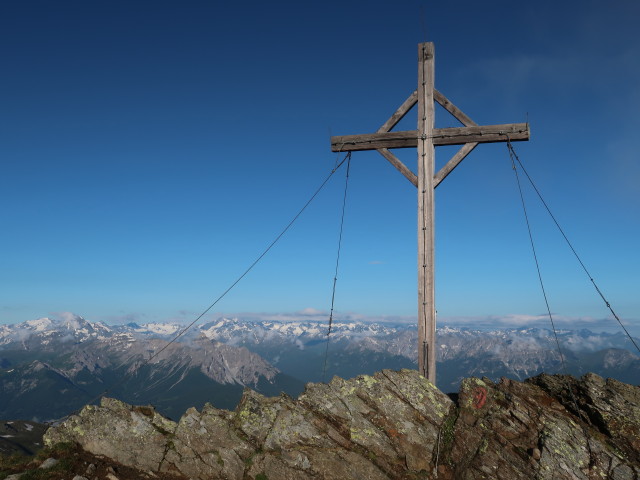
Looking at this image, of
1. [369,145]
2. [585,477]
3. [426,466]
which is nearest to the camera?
[585,477]

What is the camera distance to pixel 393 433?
12.2 meters

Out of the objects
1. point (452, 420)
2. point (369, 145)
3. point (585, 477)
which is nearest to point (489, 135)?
point (369, 145)

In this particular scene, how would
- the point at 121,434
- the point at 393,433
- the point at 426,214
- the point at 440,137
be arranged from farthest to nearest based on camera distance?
the point at 440,137 → the point at 426,214 → the point at 121,434 → the point at 393,433

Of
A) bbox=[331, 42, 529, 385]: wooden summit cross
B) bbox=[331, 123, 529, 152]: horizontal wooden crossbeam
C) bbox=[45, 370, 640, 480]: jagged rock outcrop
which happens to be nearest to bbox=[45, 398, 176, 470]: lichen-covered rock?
bbox=[45, 370, 640, 480]: jagged rock outcrop

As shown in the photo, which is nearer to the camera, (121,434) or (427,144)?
(121,434)

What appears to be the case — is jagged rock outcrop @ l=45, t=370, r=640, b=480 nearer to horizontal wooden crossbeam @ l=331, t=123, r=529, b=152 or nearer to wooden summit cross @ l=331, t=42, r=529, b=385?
wooden summit cross @ l=331, t=42, r=529, b=385

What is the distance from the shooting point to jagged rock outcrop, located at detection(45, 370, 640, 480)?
11.1 metres

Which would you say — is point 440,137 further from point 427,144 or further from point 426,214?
point 426,214

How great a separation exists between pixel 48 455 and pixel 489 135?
16.7m

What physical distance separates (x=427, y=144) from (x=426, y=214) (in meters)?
2.45

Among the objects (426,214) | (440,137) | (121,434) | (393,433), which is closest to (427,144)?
(440,137)

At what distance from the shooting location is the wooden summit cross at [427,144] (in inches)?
533

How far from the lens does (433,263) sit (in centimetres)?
1363

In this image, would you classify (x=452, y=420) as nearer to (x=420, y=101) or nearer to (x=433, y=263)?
(x=433, y=263)
